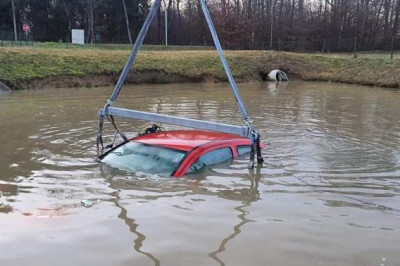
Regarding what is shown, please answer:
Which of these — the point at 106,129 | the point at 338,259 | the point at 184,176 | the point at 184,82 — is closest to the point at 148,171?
the point at 184,176

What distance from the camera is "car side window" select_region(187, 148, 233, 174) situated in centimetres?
763

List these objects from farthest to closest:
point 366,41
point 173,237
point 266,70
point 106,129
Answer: point 366,41 → point 266,70 → point 106,129 → point 173,237

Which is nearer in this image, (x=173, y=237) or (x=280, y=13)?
(x=173, y=237)

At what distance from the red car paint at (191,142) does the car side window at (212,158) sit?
7cm

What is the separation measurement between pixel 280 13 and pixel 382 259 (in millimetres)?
60695

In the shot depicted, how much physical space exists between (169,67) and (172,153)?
25.6 meters

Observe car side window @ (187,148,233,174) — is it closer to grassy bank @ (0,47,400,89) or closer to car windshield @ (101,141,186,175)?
car windshield @ (101,141,186,175)

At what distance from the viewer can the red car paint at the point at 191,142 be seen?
7.52m

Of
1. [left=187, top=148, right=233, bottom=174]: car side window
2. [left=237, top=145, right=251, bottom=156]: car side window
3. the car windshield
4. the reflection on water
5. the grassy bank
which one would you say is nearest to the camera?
the reflection on water

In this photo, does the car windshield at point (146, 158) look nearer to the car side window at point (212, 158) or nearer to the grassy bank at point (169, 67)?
the car side window at point (212, 158)

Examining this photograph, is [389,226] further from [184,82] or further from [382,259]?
[184,82]

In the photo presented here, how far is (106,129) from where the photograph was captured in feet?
43.8

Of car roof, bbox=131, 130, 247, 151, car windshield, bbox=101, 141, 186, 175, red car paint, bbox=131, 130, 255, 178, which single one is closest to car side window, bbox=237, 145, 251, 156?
red car paint, bbox=131, 130, 255, 178

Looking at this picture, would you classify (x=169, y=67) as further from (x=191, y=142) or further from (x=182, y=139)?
(x=191, y=142)
